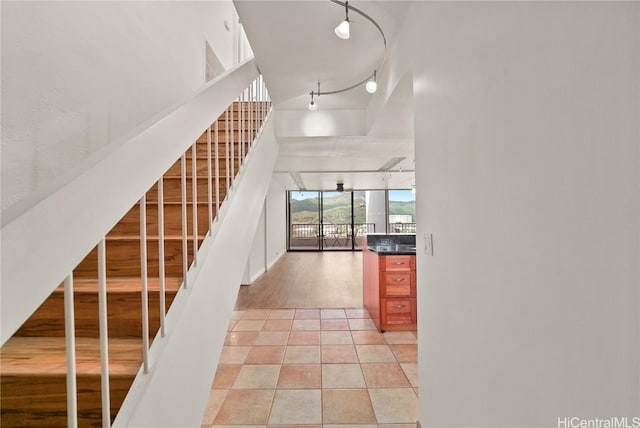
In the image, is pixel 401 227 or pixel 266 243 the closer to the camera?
pixel 266 243

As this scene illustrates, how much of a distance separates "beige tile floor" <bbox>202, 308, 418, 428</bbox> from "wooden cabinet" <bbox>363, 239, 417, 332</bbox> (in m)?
0.13

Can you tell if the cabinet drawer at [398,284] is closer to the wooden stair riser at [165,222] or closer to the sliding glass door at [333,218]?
the wooden stair riser at [165,222]

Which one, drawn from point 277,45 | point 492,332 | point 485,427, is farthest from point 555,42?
point 277,45

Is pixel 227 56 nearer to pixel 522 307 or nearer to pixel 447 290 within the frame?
pixel 447 290

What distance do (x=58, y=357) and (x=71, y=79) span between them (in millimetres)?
1251

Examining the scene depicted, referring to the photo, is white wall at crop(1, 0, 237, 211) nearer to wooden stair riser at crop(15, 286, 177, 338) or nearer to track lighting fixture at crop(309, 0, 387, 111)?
wooden stair riser at crop(15, 286, 177, 338)

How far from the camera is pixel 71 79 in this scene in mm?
1461

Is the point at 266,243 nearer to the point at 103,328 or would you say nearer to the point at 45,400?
the point at 45,400

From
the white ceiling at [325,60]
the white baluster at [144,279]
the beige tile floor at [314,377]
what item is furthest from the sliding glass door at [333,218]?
the white baluster at [144,279]

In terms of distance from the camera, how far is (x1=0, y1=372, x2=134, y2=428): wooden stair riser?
901 mm

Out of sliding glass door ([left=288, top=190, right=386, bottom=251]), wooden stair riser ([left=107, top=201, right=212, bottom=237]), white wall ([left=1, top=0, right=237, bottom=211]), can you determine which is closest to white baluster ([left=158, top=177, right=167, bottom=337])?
white wall ([left=1, top=0, right=237, bottom=211])

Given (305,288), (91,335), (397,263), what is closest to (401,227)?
(305,288)

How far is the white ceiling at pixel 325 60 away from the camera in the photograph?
1892mm

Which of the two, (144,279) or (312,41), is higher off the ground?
(312,41)
